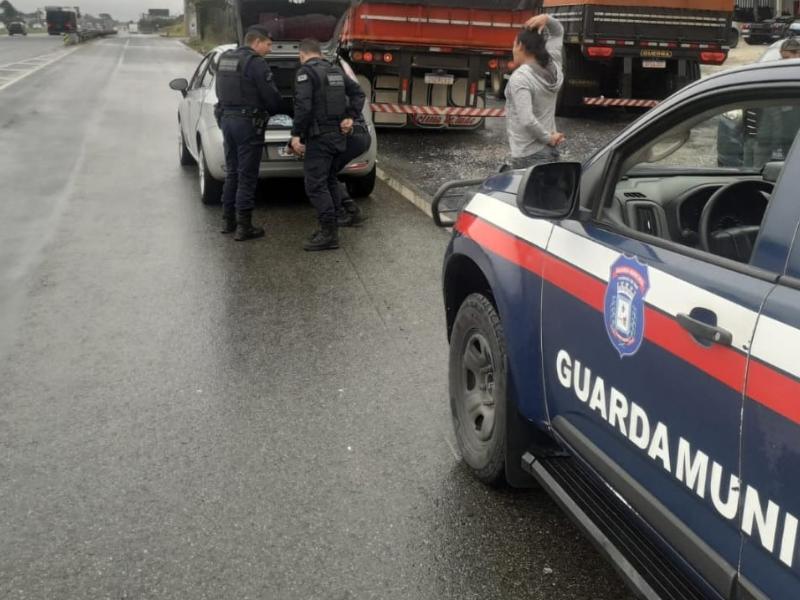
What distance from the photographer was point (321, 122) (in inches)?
287

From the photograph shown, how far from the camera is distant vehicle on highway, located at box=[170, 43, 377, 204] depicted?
28.6 feet

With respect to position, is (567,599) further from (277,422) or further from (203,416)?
(203,416)

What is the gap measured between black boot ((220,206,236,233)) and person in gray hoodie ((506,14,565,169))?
298 cm

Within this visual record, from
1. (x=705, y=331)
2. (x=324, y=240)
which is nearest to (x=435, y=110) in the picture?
(x=324, y=240)

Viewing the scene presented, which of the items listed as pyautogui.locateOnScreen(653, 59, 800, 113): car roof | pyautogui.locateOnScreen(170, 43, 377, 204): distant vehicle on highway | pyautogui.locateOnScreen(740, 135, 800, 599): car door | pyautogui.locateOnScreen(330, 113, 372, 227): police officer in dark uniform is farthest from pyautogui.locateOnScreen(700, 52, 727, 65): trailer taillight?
pyautogui.locateOnScreen(740, 135, 800, 599): car door

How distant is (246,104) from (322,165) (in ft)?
2.87

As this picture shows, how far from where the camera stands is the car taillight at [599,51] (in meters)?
14.6

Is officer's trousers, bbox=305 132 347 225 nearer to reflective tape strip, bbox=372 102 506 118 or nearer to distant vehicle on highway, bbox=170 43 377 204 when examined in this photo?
distant vehicle on highway, bbox=170 43 377 204

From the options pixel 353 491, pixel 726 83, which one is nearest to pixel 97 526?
pixel 353 491

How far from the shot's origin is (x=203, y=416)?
4340mm

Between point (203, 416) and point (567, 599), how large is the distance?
2110 millimetres

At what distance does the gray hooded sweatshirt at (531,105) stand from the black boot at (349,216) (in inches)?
101

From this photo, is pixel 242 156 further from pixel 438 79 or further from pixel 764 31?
pixel 764 31

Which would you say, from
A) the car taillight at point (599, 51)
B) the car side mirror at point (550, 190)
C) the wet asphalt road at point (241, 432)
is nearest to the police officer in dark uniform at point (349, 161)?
the wet asphalt road at point (241, 432)
